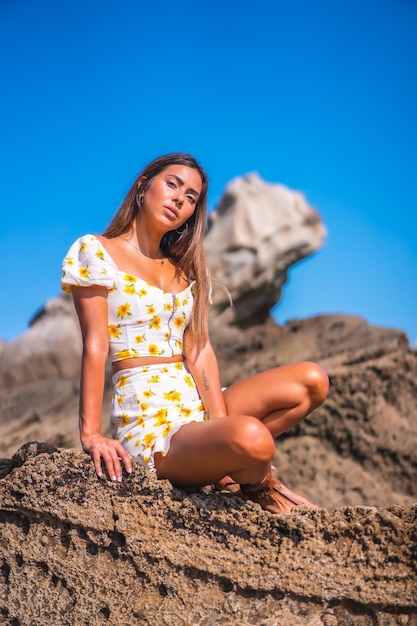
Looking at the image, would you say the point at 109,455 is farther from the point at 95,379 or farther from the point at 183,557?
the point at 183,557

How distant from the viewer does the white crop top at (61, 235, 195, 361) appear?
8.17 feet

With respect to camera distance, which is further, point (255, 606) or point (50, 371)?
point (50, 371)

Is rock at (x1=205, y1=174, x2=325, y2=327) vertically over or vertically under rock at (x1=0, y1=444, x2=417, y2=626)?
over

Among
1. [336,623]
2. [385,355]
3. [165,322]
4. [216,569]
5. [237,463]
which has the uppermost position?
[385,355]

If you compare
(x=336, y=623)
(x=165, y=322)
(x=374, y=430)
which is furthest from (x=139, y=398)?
(x=374, y=430)

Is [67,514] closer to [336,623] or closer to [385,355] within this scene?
[336,623]

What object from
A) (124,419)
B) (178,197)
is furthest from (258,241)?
(124,419)

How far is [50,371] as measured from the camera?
10594 mm

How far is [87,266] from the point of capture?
2492mm

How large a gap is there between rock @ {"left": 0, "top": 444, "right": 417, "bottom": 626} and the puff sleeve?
0.58 metres

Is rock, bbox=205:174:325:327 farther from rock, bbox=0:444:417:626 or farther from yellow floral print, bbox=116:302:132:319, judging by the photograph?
rock, bbox=0:444:417:626

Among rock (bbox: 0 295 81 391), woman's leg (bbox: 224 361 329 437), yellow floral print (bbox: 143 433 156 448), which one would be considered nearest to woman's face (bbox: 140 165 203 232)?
woman's leg (bbox: 224 361 329 437)

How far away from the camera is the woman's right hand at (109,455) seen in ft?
7.52

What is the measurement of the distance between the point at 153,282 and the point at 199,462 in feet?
2.48
